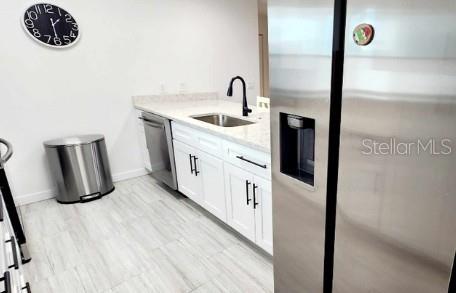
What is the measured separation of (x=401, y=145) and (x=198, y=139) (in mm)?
1759

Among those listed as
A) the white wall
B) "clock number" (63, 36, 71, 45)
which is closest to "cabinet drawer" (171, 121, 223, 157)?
the white wall

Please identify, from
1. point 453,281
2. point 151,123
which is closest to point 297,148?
point 453,281

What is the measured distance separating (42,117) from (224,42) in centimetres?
245

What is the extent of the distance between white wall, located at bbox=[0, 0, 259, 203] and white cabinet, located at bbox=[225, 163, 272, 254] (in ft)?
6.36

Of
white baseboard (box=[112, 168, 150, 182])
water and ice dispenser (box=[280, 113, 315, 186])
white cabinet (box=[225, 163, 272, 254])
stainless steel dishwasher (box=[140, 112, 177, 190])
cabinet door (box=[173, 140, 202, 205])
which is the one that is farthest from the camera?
white baseboard (box=[112, 168, 150, 182])

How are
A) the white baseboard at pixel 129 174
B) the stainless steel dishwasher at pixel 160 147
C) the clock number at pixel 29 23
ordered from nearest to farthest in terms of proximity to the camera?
the clock number at pixel 29 23, the stainless steel dishwasher at pixel 160 147, the white baseboard at pixel 129 174

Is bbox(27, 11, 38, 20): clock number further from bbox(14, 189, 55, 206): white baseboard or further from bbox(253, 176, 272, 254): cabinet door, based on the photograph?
bbox(253, 176, 272, 254): cabinet door

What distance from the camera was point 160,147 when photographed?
298cm

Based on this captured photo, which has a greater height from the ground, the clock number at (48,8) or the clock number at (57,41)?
the clock number at (48,8)

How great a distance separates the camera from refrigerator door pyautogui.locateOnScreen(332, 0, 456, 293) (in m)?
0.66

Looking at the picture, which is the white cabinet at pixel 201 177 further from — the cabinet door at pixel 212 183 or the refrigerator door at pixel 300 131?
the refrigerator door at pixel 300 131

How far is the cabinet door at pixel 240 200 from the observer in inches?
75.2

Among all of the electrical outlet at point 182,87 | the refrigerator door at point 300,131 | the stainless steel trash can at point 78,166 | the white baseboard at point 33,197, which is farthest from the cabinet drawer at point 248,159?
the white baseboard at point 33,197

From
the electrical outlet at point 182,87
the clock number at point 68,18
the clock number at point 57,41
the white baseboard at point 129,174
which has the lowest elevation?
the white baseboard at point 129,174
